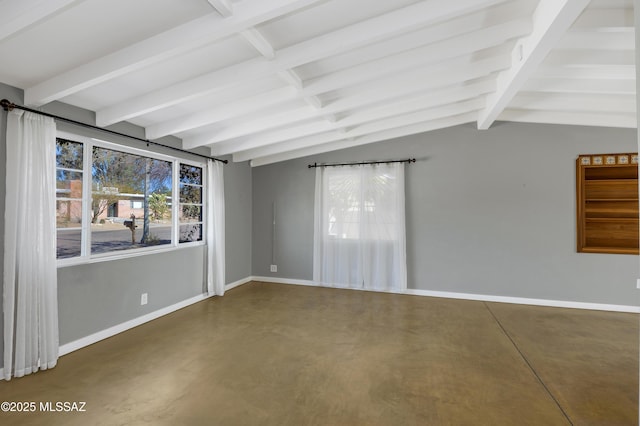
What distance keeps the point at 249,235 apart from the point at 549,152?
5.01 m

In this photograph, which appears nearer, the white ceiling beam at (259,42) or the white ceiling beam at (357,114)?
the white ceiling beam at (259,42)

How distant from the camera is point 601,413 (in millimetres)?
2020

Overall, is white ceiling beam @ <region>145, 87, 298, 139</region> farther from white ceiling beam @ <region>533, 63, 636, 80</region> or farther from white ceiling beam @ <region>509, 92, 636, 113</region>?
white ceiling beam @ <region>509, 92, 636, 113</region>

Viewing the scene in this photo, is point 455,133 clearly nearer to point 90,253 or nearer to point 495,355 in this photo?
point 495,355

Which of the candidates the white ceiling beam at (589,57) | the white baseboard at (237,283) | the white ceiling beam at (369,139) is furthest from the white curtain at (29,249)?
the white ceiling beam at (589,57)

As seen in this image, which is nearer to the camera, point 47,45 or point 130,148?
point 47,45

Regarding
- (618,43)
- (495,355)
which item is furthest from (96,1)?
(495,355)

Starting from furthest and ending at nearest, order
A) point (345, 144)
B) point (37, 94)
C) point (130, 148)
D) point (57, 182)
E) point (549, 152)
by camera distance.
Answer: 1. point (345, 144)
2. point (549, 152)
3. point (130, 148)
4. point (57, 182)
5. point (37, 94)

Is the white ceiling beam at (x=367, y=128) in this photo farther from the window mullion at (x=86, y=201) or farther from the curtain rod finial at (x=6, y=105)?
the curtain rod finial at (x=6, y=105)

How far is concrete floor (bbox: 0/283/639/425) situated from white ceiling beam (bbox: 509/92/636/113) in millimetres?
2629

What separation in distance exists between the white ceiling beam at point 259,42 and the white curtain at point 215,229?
2.70 m

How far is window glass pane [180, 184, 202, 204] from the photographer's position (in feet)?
14.1

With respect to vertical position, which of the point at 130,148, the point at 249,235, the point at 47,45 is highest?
the point at 47,45

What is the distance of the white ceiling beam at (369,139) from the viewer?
15.1 ft
